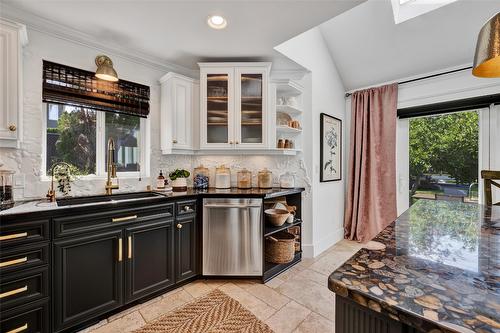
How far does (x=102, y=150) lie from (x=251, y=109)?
1.69 m

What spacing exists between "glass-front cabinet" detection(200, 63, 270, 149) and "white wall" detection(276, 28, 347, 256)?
1.66 feet

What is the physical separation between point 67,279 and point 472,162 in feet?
14.5

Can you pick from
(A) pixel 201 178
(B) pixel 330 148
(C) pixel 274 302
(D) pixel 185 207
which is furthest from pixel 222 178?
(B) pixel 330 148

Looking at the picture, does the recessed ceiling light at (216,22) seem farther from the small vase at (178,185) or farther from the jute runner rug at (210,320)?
the jute runner rug at (210,320)

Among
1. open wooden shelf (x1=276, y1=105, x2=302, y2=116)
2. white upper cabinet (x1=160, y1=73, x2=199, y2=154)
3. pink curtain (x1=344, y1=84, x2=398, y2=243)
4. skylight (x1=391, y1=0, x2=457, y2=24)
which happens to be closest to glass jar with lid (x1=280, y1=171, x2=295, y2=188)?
open wooden shelf (x1=276, y1=105, x2=302, y2=116)

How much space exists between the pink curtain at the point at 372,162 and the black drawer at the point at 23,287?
145 inches

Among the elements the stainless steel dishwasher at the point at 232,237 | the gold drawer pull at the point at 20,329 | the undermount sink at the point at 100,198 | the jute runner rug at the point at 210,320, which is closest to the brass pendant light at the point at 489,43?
the stainless steel dishwasher at the point at 232,237

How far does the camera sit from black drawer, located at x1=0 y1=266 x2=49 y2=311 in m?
1.42

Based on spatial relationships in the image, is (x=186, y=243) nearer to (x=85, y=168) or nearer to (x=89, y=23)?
(x=85, y=168)

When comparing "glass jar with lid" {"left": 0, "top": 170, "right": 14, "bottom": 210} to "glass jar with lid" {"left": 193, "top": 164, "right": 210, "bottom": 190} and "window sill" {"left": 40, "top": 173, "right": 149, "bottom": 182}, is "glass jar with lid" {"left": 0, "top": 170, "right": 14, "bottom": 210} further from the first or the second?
"glass jar with lid" {"left": 193, "top": 164, "right": 210, "bottom": 190}

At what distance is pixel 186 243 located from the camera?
2.31 m

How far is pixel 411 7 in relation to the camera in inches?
104

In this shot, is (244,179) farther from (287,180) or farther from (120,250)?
(120,250)

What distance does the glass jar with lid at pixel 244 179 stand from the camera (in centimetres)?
282
